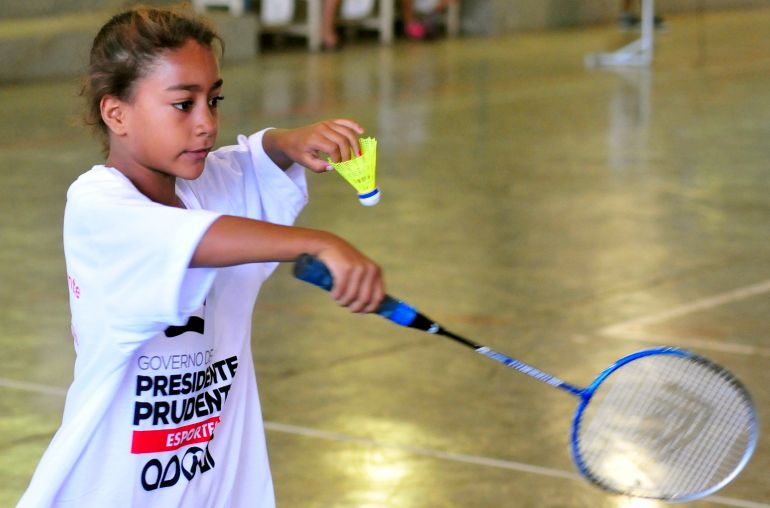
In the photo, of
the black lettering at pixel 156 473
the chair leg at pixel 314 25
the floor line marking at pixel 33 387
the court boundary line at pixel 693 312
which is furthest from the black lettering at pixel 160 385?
the chair leg at pixel 314 25

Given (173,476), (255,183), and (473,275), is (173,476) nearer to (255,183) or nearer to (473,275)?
(255,183)

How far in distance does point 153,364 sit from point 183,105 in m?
0.46

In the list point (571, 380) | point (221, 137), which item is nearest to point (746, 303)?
point (571, 380)

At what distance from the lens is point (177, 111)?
2.37 meters

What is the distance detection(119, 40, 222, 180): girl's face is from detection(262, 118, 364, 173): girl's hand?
0.83 ft

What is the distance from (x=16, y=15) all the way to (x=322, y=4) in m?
3.96

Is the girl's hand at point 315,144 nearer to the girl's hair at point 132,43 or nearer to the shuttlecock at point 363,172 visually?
the shuttlecock at point 363,172

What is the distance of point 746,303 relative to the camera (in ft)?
20.6

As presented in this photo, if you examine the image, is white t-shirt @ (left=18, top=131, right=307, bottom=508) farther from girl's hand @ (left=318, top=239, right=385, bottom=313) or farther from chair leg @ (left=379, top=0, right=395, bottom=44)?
chair leg @ (left=379, top=0, right=395, bottom=44)

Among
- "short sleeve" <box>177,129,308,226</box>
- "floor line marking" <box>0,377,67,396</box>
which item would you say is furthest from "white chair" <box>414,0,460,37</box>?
"short sleeve" <box>177,129,308,226</box>

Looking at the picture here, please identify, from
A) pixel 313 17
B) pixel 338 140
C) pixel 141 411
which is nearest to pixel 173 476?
pixel 141 411

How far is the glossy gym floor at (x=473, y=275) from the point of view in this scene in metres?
4.43

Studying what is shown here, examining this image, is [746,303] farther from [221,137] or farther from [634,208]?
[221,137]

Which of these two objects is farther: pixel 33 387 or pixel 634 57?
pixel 634 57
